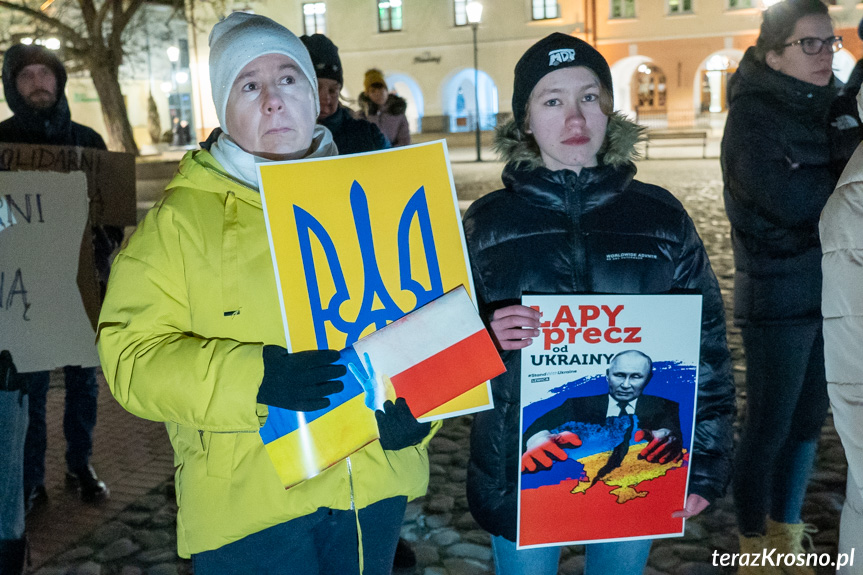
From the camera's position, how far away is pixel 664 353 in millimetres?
1936

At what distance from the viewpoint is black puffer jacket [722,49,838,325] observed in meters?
2.96

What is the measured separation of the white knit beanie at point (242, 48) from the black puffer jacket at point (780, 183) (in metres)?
1.84

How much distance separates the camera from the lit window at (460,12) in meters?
36.3

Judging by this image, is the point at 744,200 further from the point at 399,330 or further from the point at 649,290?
the point at 399,330

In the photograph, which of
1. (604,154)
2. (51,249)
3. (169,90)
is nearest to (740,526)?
(604,154)

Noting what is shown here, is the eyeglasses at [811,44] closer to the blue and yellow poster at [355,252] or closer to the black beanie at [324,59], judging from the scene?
the blue and yellow poster at [355,252]

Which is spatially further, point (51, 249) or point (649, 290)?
point (51, 249)

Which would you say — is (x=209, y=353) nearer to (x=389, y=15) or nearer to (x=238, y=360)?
(x=238, y=360)

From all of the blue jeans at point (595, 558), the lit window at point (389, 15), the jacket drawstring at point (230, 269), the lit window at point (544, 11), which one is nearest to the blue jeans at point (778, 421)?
the blue jeans at point (595, 558)

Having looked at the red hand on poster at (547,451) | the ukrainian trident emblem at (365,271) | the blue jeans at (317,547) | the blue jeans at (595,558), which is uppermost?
the ukrainian trident emblem at (365,271)

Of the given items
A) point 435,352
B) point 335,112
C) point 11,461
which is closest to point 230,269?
point 435,352

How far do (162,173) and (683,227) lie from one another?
2142 cm

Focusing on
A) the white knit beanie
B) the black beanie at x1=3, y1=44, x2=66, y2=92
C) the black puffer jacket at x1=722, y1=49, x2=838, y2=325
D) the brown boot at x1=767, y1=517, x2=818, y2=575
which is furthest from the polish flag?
the black beanie at x1=3, y1=44, x2=66, y2=92

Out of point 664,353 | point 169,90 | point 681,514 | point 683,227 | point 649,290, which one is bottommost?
point 681,514
